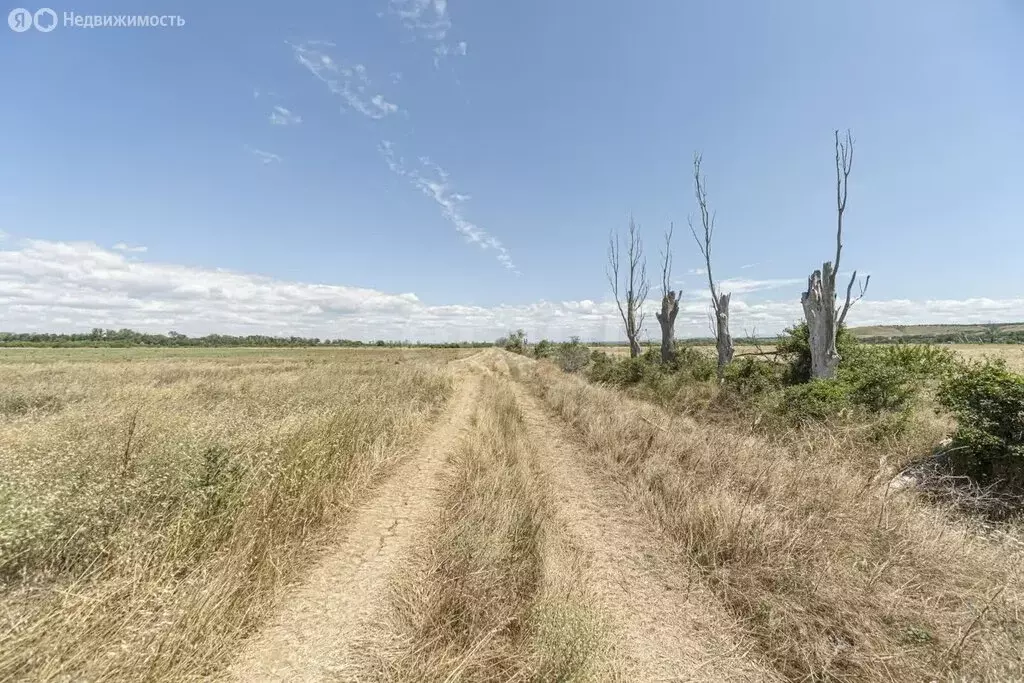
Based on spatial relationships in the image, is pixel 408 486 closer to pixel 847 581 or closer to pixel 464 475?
pixel 464 475

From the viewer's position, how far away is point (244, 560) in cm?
334

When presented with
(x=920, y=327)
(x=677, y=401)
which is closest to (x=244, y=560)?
(x=677, y=401)

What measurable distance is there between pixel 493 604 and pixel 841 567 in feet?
10.6

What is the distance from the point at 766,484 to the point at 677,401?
28.9 feet

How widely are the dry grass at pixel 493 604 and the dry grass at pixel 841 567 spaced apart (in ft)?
4.93

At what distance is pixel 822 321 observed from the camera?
41.9 ft

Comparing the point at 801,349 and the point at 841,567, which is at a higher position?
the point at 801,349

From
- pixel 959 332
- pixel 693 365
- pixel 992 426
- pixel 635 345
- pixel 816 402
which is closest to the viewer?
pixel 992 426

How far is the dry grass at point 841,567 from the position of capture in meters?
2.63

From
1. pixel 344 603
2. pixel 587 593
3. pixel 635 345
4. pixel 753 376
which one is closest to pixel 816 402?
pixel 753 376

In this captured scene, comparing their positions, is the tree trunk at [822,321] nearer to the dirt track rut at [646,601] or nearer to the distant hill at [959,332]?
the dirt track rut at [646,601]

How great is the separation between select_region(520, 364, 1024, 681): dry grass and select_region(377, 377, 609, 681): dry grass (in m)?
1.50

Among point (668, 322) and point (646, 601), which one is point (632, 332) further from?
point (646, 601)

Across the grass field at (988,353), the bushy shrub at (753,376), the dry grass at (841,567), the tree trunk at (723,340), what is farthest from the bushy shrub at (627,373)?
the dry grass at (841,567)
